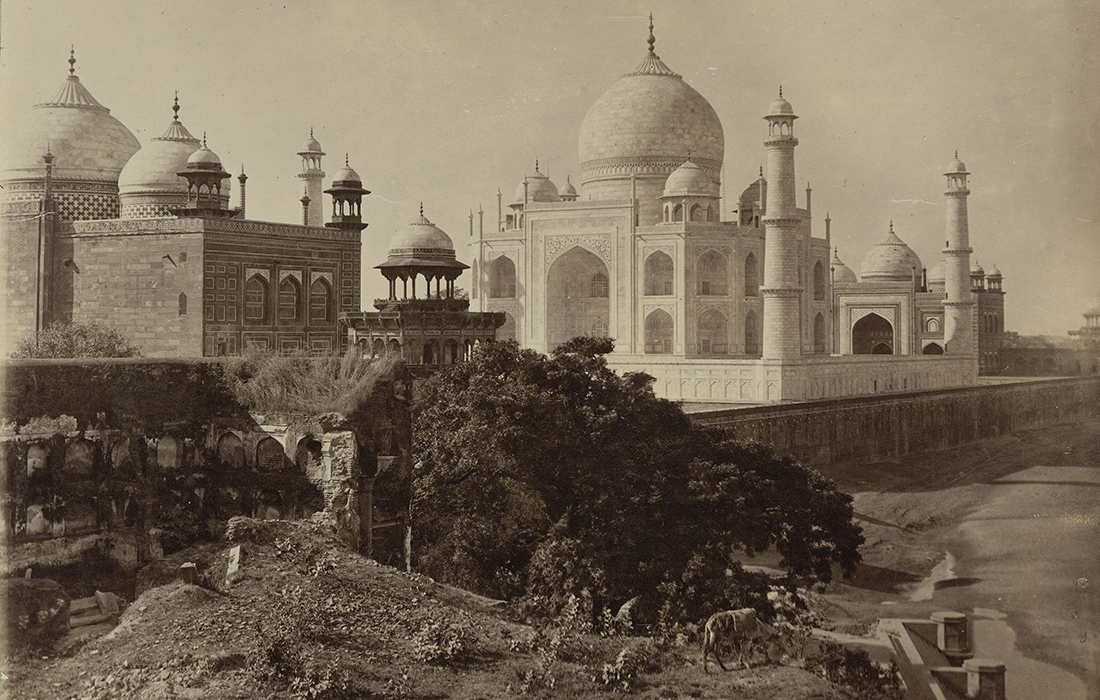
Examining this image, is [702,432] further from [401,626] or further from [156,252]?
[156,252]

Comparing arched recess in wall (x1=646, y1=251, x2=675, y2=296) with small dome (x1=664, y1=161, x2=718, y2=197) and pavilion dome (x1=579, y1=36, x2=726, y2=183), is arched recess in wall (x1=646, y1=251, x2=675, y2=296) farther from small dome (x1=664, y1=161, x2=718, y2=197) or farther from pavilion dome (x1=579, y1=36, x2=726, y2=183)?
pavilion dome (x1=579, y1=36, x2=726, y2=183)

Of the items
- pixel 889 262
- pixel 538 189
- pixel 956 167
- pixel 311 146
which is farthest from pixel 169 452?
pixel 889 262

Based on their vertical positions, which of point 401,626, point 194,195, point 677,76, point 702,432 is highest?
point 677,76

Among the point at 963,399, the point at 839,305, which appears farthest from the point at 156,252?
the point at 839,305

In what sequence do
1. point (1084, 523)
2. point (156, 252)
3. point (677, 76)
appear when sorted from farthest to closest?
point (677, 76)
point (156, 252)
point (1084, 523)

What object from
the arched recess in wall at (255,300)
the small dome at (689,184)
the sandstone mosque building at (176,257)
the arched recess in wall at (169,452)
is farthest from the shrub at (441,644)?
the small dome at (689,184)

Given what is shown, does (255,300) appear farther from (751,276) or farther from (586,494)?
(751,276)
